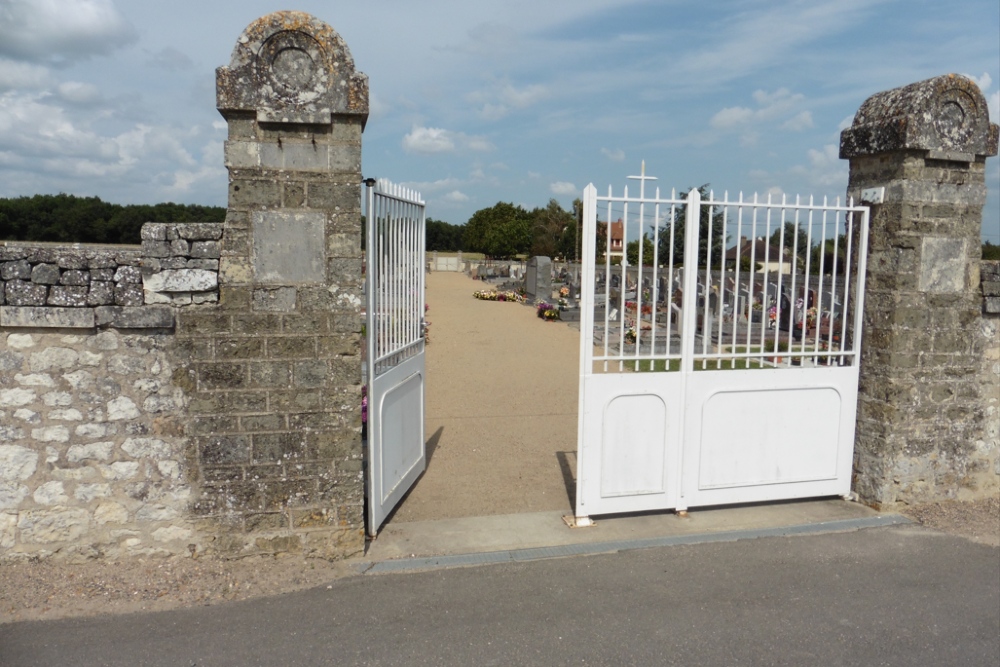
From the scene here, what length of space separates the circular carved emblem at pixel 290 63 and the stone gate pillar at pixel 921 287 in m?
3.96

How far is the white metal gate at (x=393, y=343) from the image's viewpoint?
4410mm

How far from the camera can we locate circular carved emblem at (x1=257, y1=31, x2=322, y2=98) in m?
3.84

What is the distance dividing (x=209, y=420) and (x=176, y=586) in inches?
36.8

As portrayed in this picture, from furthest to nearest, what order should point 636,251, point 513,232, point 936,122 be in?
1. point 513,232
2. point 636,251
3. point 936,122

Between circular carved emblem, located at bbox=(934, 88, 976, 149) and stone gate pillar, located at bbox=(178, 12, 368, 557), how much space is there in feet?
13.1

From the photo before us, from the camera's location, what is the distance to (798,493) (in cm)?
518

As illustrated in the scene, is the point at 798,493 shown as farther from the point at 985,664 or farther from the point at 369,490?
the point at 369,490

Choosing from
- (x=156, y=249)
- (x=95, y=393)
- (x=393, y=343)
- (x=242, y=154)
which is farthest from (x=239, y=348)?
(x=393, y=343)

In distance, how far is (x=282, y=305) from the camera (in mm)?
3963

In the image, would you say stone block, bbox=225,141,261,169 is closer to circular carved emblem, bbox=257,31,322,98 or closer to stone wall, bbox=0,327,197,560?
circular carved emblem, bbox=257,31,322,98

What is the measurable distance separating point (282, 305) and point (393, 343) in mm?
1116

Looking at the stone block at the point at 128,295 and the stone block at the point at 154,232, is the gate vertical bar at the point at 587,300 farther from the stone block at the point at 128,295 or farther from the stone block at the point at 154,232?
the stone block at the point at 128,295

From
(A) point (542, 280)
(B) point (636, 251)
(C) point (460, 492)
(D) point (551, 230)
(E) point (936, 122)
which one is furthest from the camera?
(D) point (551, 230)

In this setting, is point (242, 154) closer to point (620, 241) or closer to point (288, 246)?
point (288, 246)
